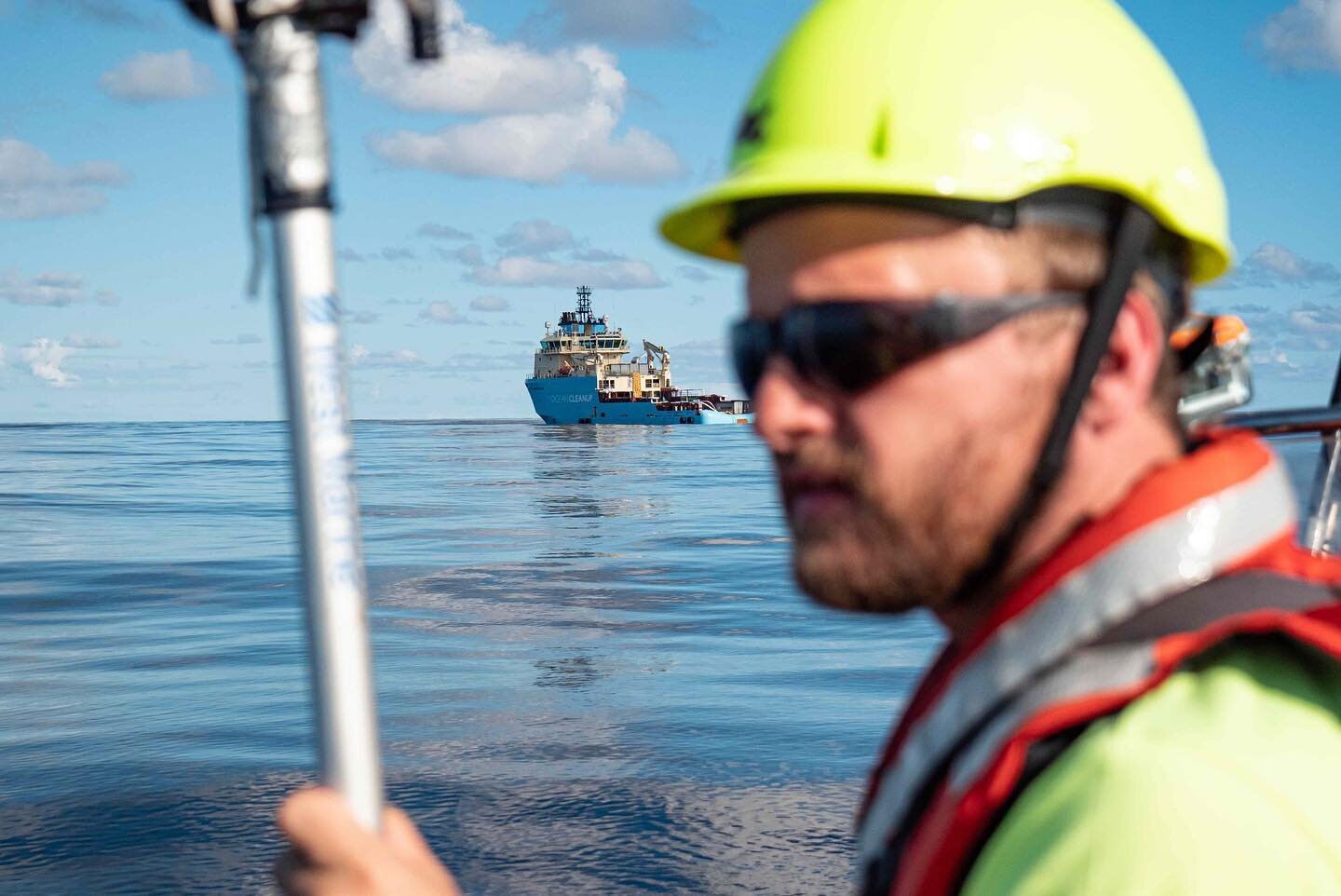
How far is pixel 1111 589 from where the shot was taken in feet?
4.00

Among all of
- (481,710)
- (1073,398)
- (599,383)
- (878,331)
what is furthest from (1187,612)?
(599,383)

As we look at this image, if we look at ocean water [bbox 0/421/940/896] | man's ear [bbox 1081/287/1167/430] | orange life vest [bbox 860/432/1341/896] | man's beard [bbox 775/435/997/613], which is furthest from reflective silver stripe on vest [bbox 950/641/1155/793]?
ocean water [bbox 0/421/940/896]

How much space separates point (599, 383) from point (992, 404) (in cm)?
7498

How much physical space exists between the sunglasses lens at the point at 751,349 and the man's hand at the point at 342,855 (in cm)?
70

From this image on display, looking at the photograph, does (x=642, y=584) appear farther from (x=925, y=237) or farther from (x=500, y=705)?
(x=925, y=237)

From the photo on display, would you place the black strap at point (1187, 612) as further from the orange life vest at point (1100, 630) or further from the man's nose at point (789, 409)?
the man's nose at point (789, 409)

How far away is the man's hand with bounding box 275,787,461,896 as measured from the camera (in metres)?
1.17

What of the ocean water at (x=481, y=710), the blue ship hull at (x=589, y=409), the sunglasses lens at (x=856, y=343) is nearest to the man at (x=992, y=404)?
the sunglasses lens at (x=856, y=343)

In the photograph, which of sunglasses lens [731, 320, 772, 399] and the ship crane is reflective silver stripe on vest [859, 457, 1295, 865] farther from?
the ship crane

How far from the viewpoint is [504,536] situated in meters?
16.5

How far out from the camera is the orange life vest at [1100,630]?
1.12m

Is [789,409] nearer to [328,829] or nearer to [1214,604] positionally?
[1214,604]

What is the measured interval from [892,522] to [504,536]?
1522cm

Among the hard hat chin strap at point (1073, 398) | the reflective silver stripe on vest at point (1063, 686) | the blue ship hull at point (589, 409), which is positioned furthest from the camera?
the blue ship hull at point (589, 409)
